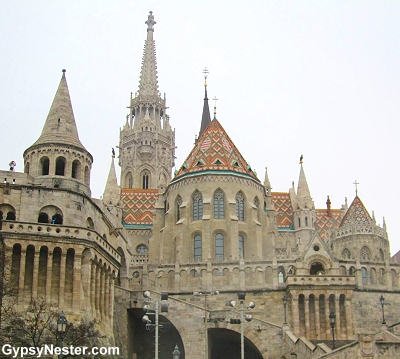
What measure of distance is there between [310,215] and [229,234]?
37.6ft

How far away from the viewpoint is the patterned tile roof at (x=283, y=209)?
61081mm

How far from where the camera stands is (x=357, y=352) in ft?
102

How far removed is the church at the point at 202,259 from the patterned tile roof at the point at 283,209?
117 millimetres

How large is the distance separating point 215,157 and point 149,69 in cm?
4035

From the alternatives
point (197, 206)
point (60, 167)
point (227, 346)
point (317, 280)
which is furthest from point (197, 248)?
A: point (60, 167)

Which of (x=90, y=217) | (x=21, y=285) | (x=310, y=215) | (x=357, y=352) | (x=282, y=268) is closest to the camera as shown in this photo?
(x=357, y=352)

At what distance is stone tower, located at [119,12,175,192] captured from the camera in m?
83.6

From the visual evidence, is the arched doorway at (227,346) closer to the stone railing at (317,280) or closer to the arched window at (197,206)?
the stone railing at (317,280)

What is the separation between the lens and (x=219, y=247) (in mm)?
51656

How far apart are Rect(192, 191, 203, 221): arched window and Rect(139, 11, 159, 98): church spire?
124 ft

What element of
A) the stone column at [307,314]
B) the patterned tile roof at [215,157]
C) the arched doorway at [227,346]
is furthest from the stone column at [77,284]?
the patterned tile roof at [215,157]

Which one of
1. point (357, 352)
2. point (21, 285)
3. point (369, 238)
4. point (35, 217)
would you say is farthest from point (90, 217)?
point (369, 238)

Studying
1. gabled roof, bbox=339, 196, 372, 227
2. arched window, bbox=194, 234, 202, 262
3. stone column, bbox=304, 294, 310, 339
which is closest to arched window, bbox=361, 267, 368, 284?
stone column, bbox=304, 294, 310, 339

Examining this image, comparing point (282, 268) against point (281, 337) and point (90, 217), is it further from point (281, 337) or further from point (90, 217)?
point (90, 217)
